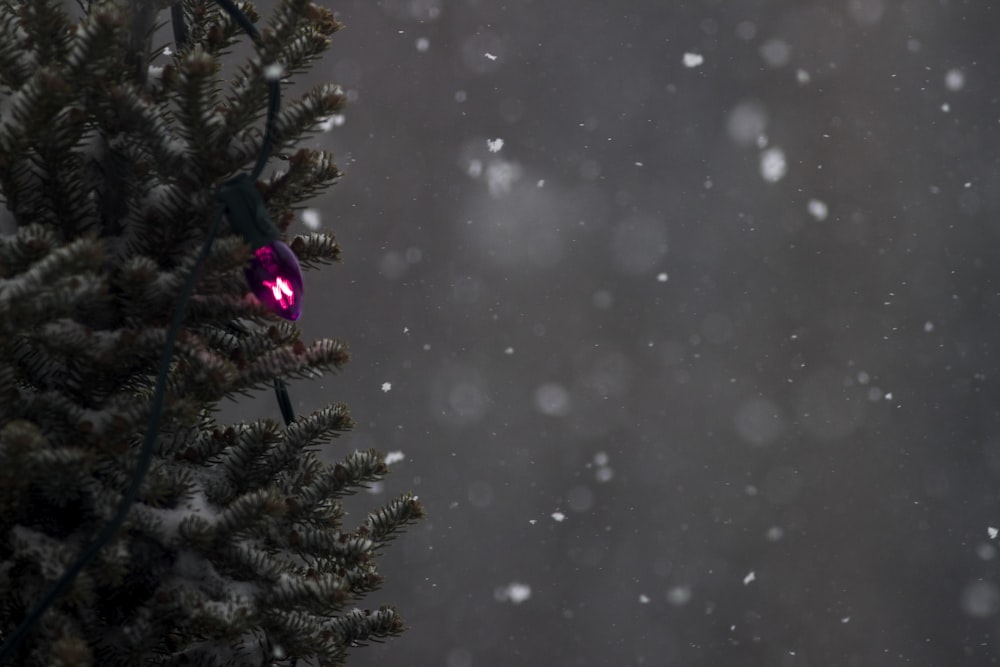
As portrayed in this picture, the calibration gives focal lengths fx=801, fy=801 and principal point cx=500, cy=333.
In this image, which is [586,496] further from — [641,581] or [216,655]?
[216,655]

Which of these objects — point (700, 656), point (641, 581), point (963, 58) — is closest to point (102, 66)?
point (641, 581)

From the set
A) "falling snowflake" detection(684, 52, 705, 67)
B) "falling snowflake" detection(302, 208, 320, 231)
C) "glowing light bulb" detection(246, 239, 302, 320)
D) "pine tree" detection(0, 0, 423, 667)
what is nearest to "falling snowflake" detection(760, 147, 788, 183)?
"falling snowflake" detection(684, 52, 705, 67)

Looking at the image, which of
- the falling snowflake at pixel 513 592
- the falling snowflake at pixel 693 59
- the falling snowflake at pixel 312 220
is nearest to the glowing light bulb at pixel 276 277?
the falling snowflake at pixel 312 220

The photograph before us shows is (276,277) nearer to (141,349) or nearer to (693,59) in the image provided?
(141,349)

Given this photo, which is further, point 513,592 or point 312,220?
point 513,592

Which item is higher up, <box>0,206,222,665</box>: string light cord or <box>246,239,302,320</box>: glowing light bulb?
<box>246,239,302,320</box>: glowing light bulb

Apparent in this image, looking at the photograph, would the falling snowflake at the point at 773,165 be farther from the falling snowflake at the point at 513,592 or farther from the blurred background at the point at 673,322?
the falling snowflake at the point at 513,592

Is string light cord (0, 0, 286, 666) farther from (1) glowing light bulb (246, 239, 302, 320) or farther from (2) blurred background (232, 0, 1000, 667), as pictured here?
(2) blurred background (232, 0, 1000, 667)

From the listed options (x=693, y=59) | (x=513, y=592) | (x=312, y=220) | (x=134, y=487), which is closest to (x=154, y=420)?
(x=134, y=487)
